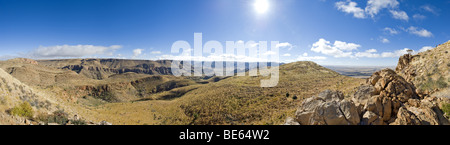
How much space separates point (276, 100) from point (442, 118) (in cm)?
1949

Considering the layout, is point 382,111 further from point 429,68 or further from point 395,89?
point 429,68

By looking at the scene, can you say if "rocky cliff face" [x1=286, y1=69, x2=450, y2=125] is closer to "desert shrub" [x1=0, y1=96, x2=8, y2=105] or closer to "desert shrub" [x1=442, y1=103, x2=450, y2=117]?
"desert shrub" [x1=442, y1=103, x2=450, y2=117]

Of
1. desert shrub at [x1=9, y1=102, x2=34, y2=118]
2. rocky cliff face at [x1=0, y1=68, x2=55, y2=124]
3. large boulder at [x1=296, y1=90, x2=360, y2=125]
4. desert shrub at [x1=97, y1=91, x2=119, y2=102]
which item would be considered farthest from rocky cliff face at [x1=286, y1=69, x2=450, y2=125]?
desert shrub at [x1=97, y1=91, x2=119, y2=102]

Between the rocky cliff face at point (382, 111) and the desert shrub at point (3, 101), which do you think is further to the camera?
the desert shrub at point (3, 101)

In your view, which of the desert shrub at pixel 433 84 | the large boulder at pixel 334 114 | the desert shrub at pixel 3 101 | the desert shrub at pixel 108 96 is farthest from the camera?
the desert shrub at pixel 108 96

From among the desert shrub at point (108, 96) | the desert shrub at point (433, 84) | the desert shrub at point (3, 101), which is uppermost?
the desert shrub at point (433, 84)

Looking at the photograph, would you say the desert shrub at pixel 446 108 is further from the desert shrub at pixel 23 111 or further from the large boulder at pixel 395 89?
the desert shrub at pixel 23 111

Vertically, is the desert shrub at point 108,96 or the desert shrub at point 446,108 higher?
the desert shrub at point 446,108

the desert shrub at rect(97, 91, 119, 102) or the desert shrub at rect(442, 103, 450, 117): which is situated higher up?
the desert shrub at rect(442, 103, 450, 117)

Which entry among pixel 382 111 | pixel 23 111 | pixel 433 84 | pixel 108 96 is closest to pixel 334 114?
pixel 382 111

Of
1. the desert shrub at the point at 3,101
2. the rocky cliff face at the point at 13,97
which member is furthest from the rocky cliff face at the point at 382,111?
the rocky cliff face at the point at 13,97

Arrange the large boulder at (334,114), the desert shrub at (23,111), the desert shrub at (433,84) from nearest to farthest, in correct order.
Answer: the large boulder at (334,114), the desert shrub at (23,111), the desert shrub at (433,84)
